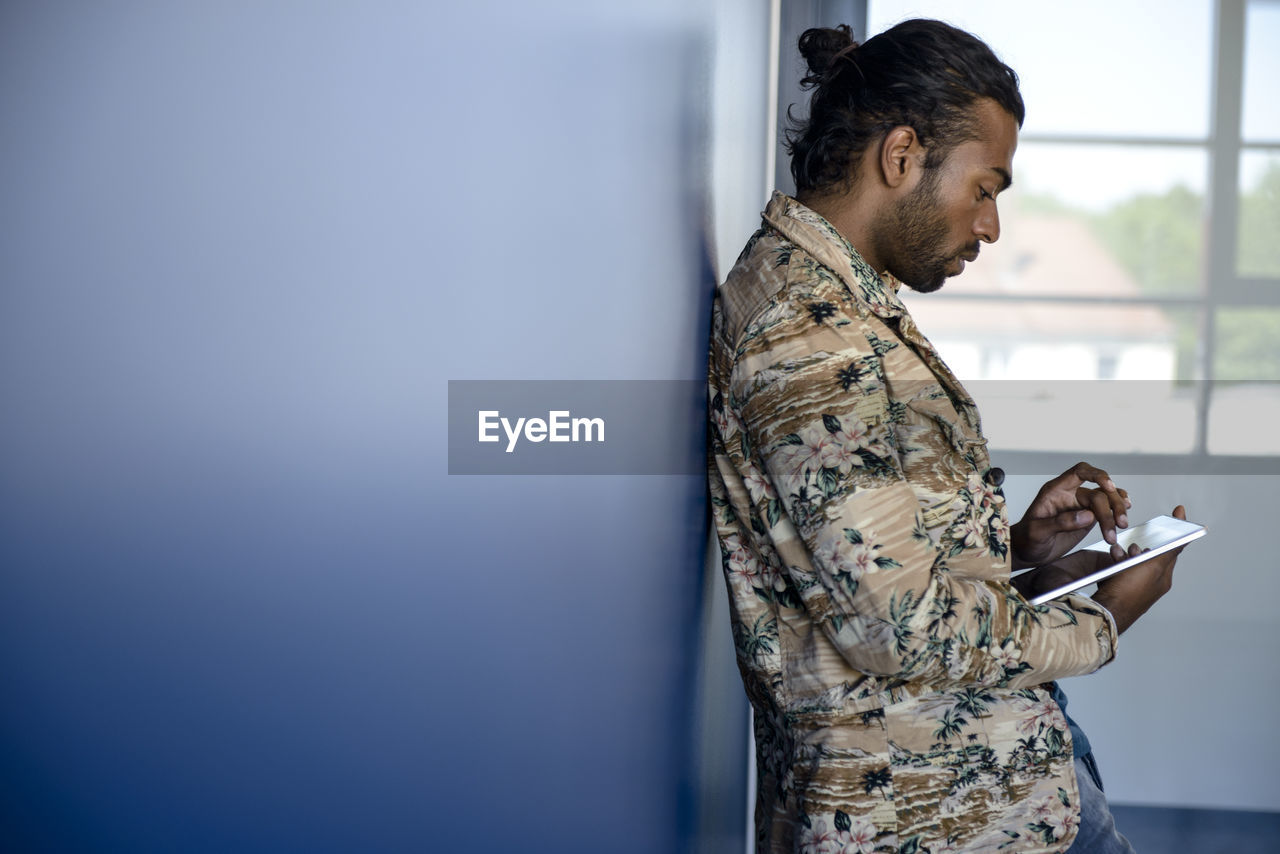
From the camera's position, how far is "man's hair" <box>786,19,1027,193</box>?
1.12 metres

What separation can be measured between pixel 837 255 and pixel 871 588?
0.34m

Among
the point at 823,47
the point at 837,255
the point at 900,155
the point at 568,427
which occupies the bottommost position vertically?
the point at 568,427

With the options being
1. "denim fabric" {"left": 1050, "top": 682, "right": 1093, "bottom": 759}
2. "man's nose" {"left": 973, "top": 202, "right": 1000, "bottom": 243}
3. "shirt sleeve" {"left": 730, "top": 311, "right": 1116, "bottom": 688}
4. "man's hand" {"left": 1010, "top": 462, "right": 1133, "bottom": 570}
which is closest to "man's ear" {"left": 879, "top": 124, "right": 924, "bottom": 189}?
"man's nose" {"left": 973, "top": 202, "right": 1000, "bottom": 243}

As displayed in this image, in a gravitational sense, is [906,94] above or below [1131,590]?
above

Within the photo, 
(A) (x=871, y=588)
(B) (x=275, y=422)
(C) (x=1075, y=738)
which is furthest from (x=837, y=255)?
(B) (x=275, y=422)

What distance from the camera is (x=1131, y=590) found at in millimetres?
1147

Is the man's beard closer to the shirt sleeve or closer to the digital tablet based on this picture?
A: the shirt sleeve

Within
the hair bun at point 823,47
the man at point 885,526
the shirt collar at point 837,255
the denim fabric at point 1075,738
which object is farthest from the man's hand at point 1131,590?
the hair bun at point 823,47

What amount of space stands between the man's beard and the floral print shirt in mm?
134

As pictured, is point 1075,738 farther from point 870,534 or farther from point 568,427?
point 568,427

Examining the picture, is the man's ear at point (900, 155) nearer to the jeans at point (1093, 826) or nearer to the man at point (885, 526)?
the man at point (885, 526)

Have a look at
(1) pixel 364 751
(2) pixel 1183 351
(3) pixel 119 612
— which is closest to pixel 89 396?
(3) pixel 119 612

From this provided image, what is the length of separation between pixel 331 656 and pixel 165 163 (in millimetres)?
187

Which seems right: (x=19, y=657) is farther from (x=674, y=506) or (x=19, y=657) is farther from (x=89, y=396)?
(x=674, y=506)
